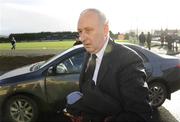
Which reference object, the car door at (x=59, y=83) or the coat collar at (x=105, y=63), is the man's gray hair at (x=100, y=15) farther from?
the car door at (x=59, y=83)

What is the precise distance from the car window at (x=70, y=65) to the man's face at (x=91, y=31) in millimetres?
5860

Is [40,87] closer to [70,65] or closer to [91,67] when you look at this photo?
[70,65]

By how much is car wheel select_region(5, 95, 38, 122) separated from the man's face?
19.3 ft

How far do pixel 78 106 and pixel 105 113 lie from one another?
0.20m

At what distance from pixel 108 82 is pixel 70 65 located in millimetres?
6057

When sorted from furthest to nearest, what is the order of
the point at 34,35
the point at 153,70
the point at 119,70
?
the point at 34,35 < the point at 153,70 < the point at 119,70

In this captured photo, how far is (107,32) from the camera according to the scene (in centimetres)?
247

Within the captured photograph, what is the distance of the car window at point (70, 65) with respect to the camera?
833 cm

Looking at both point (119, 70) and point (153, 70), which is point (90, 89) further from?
point (153, 70)

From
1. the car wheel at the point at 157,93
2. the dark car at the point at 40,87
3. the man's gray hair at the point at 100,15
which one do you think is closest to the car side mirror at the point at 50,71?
the dark car at the point at 40,87

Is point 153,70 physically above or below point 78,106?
below

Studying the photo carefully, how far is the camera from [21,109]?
26.8ft

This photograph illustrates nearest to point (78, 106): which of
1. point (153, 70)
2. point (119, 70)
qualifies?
point (119, 70)

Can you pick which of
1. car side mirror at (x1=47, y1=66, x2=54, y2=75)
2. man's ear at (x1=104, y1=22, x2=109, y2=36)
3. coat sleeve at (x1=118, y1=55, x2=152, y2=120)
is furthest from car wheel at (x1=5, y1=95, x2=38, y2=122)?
coat sleeve at (x1=118, y1=55, x2=152, y2=120)
